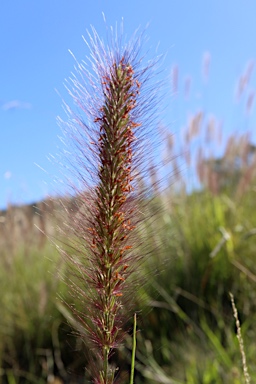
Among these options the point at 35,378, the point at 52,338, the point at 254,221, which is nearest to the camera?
the point at 35,378

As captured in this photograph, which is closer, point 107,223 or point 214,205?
point 107,223

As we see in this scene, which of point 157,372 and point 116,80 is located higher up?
point 116,80

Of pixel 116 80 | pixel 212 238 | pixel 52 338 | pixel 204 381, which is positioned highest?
pixel 116 80

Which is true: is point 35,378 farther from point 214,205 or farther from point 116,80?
point 116,80

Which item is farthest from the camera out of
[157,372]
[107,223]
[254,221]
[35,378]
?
[254,221]

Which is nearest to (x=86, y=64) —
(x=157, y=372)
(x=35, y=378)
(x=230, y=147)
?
(x=157, y=372)

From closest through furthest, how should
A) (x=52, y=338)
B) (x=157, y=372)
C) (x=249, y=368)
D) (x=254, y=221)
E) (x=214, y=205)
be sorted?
(x=249, y=368) < (x=157, y=372) < (x=52, y=338) < (x=254, y=221) < (x=214, y=205)

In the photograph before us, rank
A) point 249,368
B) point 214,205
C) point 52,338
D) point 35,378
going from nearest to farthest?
point 249,368, point 35,378, point 52,338, point 214,205

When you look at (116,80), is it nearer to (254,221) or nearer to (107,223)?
(107,223)

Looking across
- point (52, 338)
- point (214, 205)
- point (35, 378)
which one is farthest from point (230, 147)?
point (35, 378)
